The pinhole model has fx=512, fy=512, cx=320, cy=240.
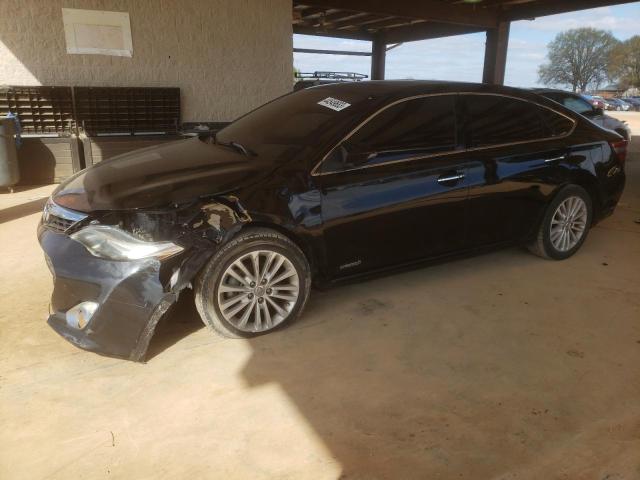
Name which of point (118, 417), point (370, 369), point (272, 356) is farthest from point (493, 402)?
point (118, 417)

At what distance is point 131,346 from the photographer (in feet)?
8.89

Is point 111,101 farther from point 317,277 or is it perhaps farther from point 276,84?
point 317,277

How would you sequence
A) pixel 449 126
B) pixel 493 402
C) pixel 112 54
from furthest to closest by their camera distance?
pixel 112 54, pixel 449 126, pixel 493 402

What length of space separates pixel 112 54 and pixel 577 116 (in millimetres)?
6582

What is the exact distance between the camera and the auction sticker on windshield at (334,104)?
348 cm

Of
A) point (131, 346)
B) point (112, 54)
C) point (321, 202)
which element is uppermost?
point (112, 54)

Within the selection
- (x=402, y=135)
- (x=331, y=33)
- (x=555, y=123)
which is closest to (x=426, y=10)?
(x=331, y=33)

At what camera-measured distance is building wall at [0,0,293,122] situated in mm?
7348

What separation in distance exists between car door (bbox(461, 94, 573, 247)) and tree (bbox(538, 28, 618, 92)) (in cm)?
8508

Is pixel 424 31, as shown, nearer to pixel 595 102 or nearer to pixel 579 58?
pixel 595 102

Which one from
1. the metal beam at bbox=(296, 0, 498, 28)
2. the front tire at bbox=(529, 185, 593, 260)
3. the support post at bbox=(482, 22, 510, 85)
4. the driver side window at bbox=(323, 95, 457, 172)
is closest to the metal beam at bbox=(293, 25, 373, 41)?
the metal beam at bbox=(296, 0, 498, 28)

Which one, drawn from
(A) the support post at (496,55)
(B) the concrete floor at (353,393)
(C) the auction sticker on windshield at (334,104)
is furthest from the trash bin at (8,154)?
(A) the support post at (496,55)

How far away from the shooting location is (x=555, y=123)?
4238mm

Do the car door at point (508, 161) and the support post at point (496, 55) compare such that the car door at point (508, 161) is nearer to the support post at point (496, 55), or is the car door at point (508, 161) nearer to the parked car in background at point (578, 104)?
the parked car in background at point (578, 104)
